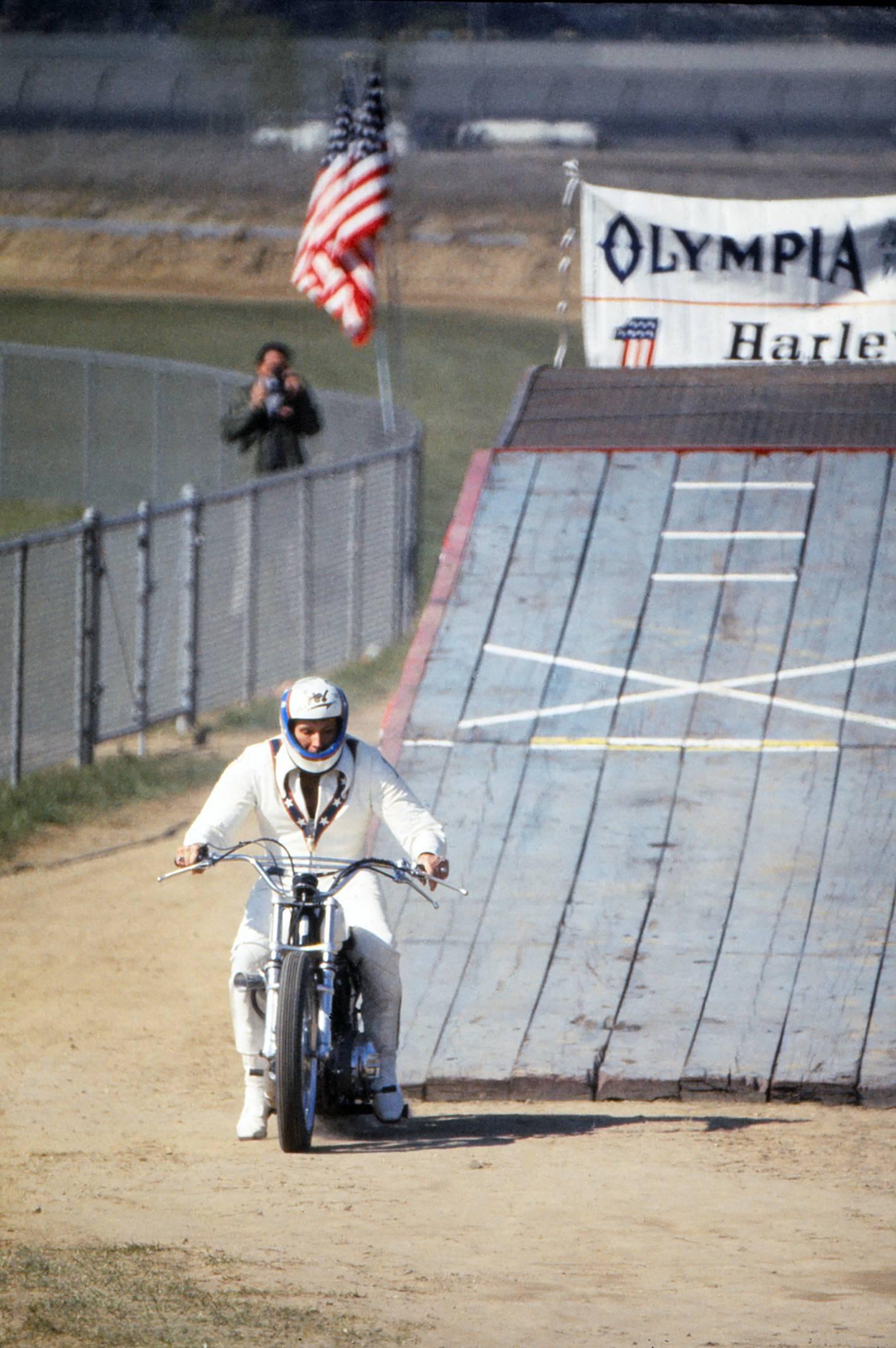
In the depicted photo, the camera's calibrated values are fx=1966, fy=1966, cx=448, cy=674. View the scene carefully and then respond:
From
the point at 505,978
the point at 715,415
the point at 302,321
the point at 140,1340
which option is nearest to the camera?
the point at 140,1340

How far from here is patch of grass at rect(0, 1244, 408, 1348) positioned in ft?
18.2

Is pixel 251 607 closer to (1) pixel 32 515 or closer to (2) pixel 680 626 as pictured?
(2) pixel 680 626

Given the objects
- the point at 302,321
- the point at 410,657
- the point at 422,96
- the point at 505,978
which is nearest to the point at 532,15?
the point at 422,96

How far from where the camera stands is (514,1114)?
8.81 m

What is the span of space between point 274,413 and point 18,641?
4.40 metres

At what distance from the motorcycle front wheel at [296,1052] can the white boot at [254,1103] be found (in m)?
0.27

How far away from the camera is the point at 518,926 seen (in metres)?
10.1

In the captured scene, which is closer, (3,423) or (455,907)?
(455,907)

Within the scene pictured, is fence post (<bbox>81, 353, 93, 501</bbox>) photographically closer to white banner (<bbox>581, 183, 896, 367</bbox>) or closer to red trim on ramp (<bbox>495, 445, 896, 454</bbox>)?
white banner (<bbox>581, 183, 896, 367</bbox>)

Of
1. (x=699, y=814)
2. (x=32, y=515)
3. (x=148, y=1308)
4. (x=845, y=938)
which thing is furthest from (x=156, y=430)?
(x=148, y=1308)

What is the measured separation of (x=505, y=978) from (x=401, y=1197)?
2.57m

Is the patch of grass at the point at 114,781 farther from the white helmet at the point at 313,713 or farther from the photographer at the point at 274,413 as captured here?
the white helmet at the point at 313,713

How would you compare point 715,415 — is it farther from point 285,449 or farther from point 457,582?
point 285,449

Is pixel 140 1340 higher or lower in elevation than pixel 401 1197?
higher
